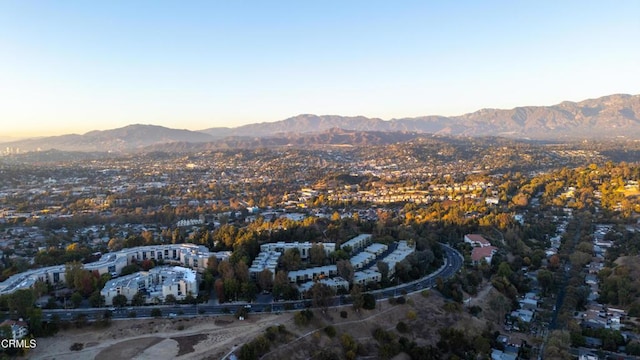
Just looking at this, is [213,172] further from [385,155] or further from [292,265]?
[292,265]

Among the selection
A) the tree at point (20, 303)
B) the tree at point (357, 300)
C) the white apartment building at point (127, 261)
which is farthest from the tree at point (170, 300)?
the tree at point (357, 300)

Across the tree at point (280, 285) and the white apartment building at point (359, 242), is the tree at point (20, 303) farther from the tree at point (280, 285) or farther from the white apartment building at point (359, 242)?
the white apartment building at point (359, 242)

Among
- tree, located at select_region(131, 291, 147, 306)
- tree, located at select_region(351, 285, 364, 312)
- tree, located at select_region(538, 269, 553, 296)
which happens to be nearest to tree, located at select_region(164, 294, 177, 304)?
tree, located at select_region(131, 291, 147, 306)

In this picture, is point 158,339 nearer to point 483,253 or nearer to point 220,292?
point 220,292

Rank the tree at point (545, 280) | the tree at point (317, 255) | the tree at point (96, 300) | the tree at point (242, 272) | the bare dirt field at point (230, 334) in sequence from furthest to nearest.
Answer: the tree at point (317, 255)
the tree at point (545, 280)
the tree at point (242, 272)
the tree at point (96, 300)
the bare dirt field at point (230, 334)

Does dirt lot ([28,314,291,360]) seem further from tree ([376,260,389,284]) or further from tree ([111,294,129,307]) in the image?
tree ([376,260,389,284])

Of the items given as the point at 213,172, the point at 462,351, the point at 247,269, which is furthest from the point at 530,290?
the point at 213,172
